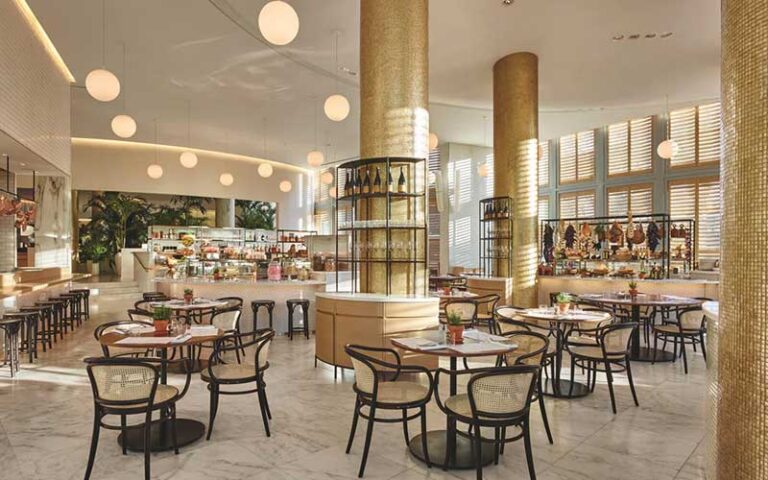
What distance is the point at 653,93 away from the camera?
35.6 ft

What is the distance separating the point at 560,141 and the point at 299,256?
8920mm

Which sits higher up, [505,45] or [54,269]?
[505,45]

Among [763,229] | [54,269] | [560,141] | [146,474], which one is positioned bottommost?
[146,474]

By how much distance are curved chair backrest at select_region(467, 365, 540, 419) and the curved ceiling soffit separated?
5.96 meters

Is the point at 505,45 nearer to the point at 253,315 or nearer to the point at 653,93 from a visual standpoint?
the point at 653,93

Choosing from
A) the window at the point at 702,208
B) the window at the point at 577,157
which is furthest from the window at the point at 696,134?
the window at the point at 577,157

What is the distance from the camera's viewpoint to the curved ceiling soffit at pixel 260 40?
266 inches

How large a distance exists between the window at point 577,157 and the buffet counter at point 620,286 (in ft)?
19.7

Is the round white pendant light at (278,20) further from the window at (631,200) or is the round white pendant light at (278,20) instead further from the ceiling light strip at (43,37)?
the window at (631,200)

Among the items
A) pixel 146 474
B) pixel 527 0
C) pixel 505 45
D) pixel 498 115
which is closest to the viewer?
pixel 146 474

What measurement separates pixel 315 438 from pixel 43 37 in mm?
7959

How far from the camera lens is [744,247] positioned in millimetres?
1994

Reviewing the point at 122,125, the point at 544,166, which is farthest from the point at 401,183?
the point at 544,166

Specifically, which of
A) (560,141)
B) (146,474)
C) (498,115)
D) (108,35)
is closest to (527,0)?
(498,115)
